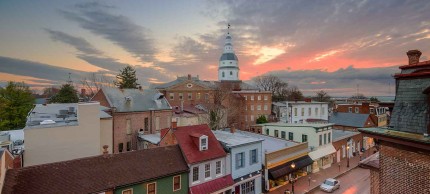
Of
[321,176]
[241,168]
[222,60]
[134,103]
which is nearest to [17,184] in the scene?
[241,168]

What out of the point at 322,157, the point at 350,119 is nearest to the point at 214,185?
the point at 322,157

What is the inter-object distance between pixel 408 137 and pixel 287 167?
21.5m

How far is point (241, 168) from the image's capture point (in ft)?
74.7

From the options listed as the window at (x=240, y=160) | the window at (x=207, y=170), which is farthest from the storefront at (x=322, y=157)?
the window at (x=207, y=170)

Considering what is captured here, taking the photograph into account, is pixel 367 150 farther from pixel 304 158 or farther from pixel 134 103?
pixel 134 103

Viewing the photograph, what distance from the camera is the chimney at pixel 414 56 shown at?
8023 mm

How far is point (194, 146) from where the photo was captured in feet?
68.7

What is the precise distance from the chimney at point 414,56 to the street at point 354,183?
20.6m

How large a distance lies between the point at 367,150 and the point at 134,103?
4190 centimetres

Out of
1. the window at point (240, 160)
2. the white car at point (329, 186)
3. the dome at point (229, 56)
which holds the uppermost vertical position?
the dome at point (229, 56)

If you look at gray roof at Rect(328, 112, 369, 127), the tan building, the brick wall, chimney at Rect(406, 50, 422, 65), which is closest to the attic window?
the tan building

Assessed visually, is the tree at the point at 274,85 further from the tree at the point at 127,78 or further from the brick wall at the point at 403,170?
the brick wall at the point at 403,170

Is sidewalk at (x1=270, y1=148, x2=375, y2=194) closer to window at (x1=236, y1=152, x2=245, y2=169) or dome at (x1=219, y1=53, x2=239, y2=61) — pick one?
window at (x1=236, y1=152, x2=245, y2=169)

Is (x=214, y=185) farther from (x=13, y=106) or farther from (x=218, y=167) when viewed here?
(x=13, y=106)
